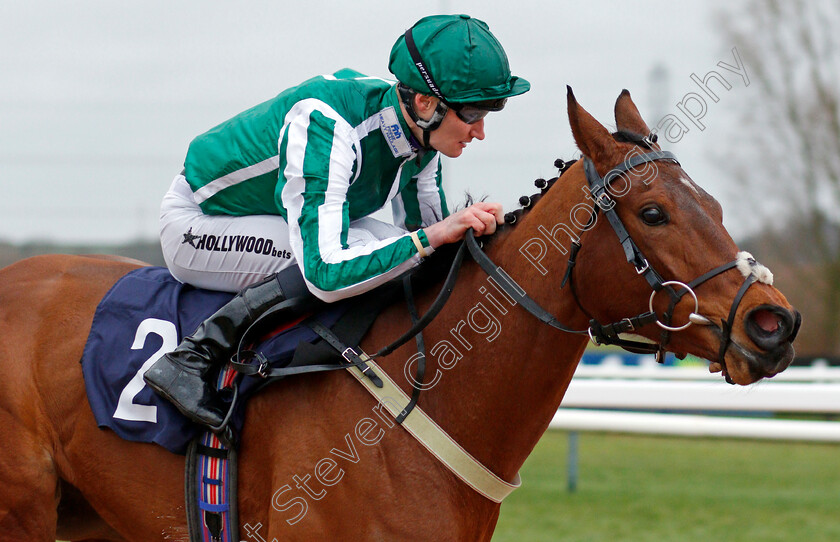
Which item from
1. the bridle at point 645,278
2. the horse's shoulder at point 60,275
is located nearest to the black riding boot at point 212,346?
the horse's shoulder at point 60,275

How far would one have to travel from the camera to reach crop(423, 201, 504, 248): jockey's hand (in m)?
2.81

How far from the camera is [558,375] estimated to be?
2805 millimetres

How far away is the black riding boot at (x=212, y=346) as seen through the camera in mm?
2938

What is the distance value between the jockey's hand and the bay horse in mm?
73

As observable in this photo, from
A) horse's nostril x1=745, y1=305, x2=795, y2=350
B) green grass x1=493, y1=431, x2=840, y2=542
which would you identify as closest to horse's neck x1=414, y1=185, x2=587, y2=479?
horse's nostril x1=745, y1=305, x2=795, y2=350

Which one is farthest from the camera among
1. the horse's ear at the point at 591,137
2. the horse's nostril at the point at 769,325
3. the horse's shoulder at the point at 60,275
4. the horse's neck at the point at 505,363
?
the horse's shoulder at the point at 60,275

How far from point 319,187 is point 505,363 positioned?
2.67 feet

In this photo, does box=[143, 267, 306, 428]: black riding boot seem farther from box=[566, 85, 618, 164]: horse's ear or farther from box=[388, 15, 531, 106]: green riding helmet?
box=[566, 85, 618, 164]: horse's ear

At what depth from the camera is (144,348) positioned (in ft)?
10.3

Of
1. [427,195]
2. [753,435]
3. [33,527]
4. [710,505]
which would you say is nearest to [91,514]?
[33,527]

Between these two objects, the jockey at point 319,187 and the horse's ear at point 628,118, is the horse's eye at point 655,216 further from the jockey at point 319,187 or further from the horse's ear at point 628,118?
the jockey at point 319,187

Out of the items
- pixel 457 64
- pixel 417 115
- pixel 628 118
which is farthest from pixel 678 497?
pixel 457 64

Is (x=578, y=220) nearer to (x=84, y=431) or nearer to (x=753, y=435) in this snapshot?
(x=84, y=431)

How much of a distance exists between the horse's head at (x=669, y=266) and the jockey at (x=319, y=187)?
0.40 metres
